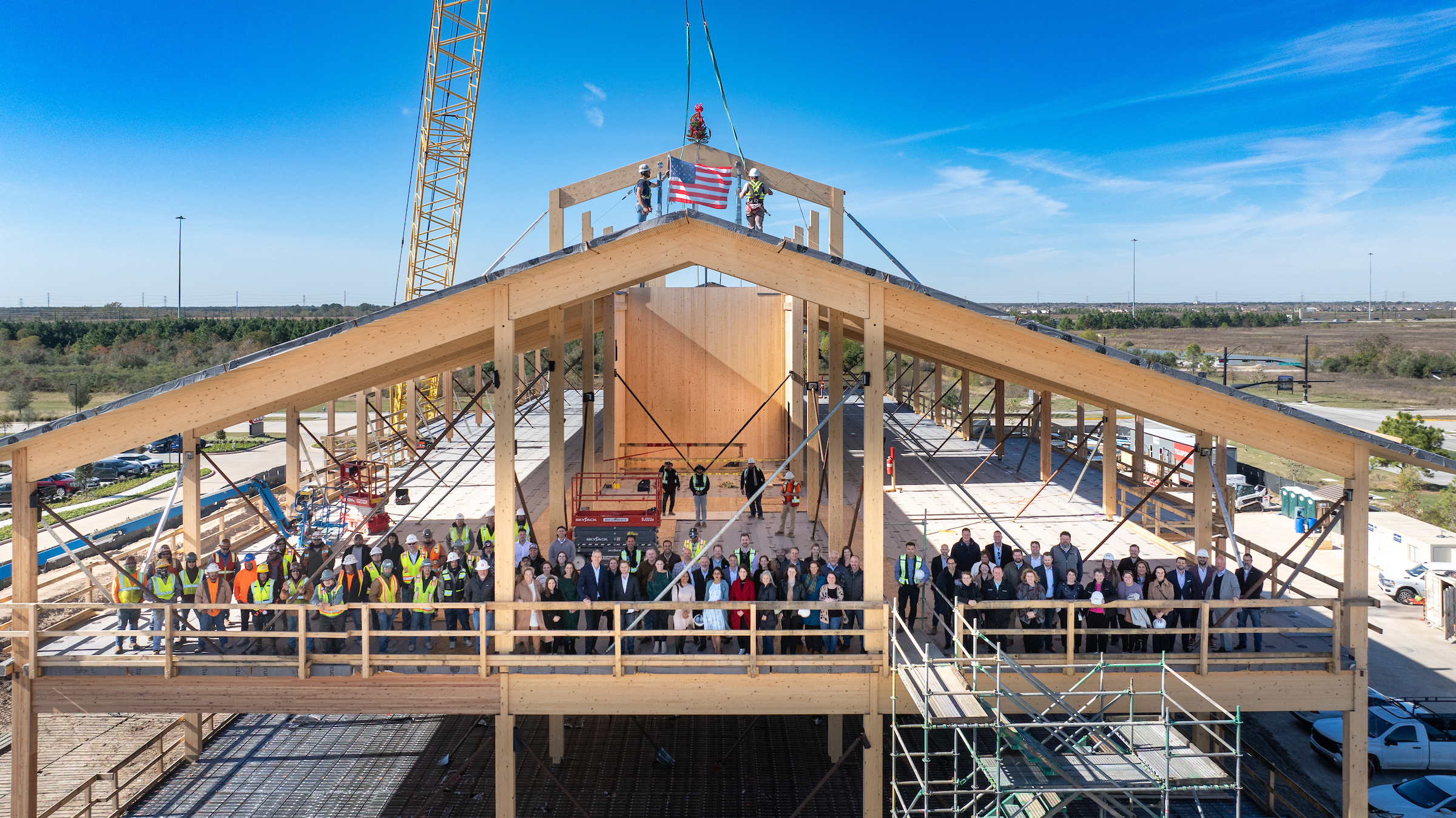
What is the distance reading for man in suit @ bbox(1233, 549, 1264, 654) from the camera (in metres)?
11.3

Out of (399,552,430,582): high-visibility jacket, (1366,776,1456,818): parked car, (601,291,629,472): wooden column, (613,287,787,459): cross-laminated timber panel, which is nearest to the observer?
(399,552,430,582): high-visibility jacket

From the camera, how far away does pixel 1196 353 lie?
231 feet

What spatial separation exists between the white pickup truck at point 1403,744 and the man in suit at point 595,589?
14.0m

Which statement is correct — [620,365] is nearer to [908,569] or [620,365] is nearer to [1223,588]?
[908,569]

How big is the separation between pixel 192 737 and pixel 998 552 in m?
13.1

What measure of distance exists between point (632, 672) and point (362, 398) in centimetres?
1381

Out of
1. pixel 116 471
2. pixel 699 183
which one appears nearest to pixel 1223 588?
pixel 699 183

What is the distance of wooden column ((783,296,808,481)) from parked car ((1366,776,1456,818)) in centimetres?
1107

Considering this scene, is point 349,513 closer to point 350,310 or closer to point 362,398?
point 362,398

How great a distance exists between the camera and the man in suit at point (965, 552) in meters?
11.9

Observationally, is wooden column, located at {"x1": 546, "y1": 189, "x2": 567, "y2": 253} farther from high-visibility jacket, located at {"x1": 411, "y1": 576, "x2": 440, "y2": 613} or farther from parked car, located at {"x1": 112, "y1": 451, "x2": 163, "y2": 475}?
parked car, located at {"x1": 112, "y1": 451, "x2": 163, "y2": 475}

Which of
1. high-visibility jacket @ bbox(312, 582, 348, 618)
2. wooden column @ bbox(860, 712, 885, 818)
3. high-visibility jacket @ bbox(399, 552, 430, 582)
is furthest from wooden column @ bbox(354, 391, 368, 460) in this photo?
wooden column @ bbox(860, 712, 885, 818)

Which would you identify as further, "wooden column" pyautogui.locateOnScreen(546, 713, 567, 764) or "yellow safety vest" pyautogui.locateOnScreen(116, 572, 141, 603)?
"wooden column" pyautogui.locateOnScreen(546, 713, 567, 764)

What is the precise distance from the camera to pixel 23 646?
10641 mm
